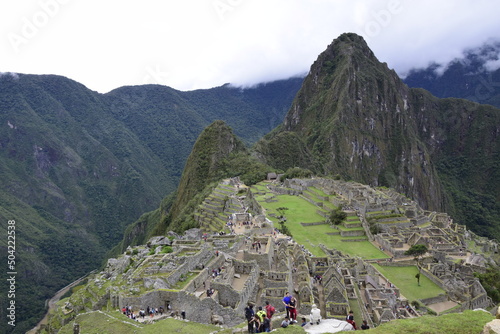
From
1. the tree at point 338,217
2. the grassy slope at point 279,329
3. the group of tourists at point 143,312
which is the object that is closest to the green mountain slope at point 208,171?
the tree at point 338,217

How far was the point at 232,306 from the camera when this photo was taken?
18.4 m

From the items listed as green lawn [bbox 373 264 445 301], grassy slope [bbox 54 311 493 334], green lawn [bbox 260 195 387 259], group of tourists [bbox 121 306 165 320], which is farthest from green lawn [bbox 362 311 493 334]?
green lawn [bbox 260 195 387 259]

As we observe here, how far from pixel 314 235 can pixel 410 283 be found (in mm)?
13148

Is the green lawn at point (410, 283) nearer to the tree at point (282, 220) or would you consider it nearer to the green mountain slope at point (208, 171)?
the tree at point (282, 220)

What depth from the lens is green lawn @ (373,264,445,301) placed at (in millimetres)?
33834

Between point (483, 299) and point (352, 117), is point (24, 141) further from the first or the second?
point (483, 299)

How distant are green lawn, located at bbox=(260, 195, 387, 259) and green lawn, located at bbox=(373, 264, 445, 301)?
3.21 meters

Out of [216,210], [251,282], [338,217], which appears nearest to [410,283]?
[338,217]

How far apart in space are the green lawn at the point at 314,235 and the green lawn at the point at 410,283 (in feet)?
10.5

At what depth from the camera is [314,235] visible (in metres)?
46.7

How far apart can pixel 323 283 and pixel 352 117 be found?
150 meters

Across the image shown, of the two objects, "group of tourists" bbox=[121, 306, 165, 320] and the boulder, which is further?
"group of tourists" bbox=[121, 306, 165, 320]

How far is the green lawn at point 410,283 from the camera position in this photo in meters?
33.8

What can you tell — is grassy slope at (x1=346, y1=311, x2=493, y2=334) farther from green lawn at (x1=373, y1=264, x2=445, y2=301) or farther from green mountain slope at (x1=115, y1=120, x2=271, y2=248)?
green mountain slope at (x1=115, y1=120, x2=271, y2=248)
